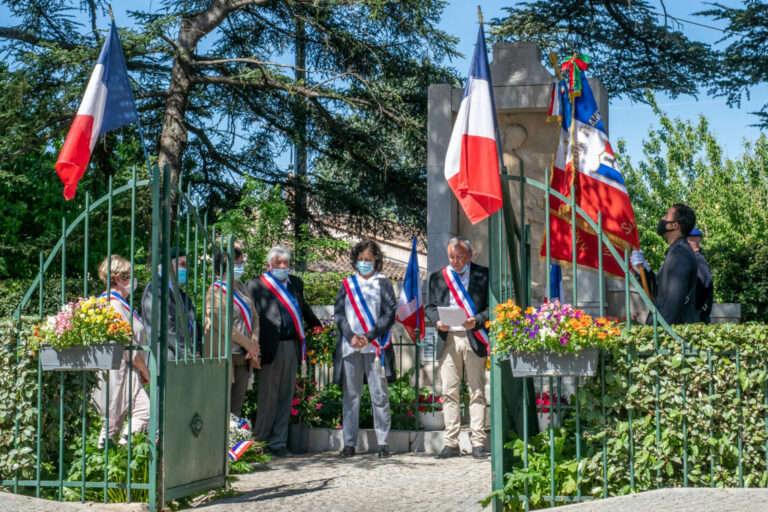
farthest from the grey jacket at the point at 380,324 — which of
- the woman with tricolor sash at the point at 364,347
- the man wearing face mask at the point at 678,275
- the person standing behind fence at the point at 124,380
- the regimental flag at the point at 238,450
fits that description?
the man wearing face mask at the point at 678,275

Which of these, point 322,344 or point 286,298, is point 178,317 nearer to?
point 286,298

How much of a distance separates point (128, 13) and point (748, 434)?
43.6 feet

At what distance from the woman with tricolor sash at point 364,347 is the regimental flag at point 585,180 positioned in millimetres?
2427

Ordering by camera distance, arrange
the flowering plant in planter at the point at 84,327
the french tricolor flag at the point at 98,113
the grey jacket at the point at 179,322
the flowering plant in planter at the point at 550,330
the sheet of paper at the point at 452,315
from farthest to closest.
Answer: the sheet of paper at the point at 452,315 < the french tricolor flag at the point at 98,113 < the grey jacket at the point at 179,322 < the flowering plant in planter at the point at 84,327 < the flowering plant in planter at the point at 550,330

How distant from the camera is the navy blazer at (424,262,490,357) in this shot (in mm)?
8539

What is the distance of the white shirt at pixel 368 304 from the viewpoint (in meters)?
9.02

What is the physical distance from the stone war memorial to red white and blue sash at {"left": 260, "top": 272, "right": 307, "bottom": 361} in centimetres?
2

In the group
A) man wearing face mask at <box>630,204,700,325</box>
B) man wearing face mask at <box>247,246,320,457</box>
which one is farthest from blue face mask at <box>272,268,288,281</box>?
man wearing face mask at <box>630,204,700,325</box>

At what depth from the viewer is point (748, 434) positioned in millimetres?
5301

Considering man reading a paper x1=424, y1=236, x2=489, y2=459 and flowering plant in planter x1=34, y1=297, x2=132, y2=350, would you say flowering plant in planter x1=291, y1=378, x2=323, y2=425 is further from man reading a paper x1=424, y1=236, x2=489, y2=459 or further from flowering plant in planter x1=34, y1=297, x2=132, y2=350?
flowering plant in planter x1=34, y1=297, x2=132, y2=350

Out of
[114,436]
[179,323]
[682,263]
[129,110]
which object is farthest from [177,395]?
[682,263]

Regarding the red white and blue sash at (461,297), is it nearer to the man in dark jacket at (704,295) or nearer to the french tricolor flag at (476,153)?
the man in dark jacket at (704,295)

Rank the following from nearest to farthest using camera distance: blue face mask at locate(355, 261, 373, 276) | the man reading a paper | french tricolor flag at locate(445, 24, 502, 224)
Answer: french tricolor flag at locate(445, 24, 502, 224) → the man reading a paper → blue face mask at locate(355, 261, 373, 276)

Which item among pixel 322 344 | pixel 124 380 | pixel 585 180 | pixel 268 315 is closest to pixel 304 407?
pixel 322 344
